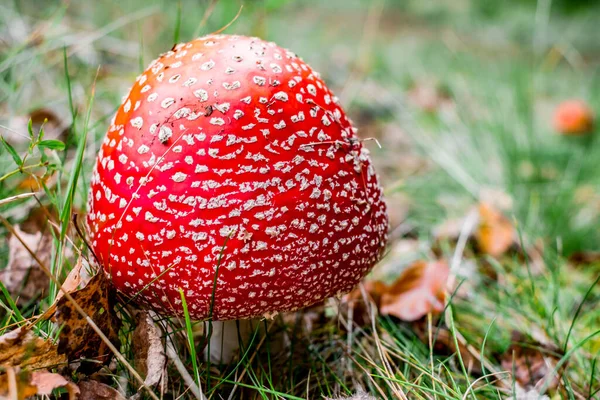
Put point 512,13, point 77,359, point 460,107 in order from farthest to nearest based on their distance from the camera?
1. point 512,13
2. point 460,107
3. point 77,359

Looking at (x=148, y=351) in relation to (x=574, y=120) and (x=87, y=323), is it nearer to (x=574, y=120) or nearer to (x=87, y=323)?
(x=87, y=323)

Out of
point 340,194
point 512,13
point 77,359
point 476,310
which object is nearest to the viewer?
point 77,359

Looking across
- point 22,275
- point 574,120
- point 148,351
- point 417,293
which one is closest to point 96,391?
point 148,351

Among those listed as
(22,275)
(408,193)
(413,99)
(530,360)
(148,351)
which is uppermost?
(413,99)

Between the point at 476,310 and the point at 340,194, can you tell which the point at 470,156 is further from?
the point at 340,194

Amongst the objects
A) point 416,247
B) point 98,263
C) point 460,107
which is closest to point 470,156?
point 460,107

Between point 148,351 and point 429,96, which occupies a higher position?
→ point 429,96

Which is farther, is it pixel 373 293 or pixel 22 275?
pixel 373 293
